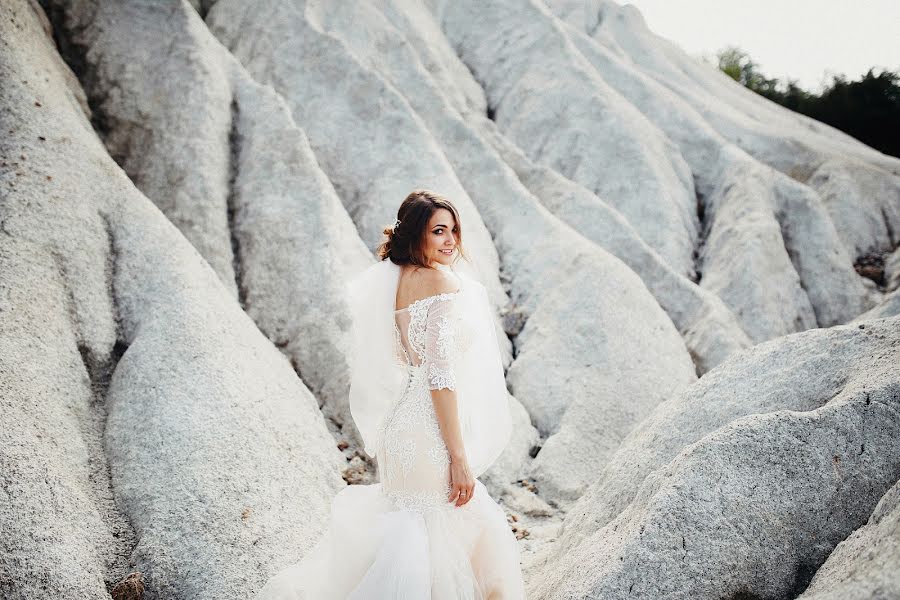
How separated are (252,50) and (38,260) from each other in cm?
742

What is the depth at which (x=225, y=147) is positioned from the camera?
8273 mm

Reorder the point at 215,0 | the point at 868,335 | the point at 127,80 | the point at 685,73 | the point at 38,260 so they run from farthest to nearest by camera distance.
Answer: the point at 685,73, the point at 215,0, the point at 127,80, the point at 38,260, the point at 868,335

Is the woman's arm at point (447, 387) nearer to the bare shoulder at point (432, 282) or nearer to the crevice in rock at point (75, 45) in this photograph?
the bare shoulder at point (432, 282)

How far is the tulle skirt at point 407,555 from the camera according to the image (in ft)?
9.58

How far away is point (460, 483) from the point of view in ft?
10.4

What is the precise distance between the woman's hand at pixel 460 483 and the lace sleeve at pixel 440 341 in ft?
1.44

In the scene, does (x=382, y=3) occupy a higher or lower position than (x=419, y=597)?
higher

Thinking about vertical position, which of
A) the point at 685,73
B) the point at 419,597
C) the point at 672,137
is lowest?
the point at 419,597

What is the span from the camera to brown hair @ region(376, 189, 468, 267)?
10.8 feet

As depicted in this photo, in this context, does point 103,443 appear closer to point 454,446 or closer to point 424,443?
point 424,443

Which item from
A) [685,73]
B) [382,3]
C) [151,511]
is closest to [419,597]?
[151,511]

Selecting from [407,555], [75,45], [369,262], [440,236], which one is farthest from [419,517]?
[75,45]

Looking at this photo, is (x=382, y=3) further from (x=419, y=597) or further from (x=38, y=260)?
(x=419, y=597)

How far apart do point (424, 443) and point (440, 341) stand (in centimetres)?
59
